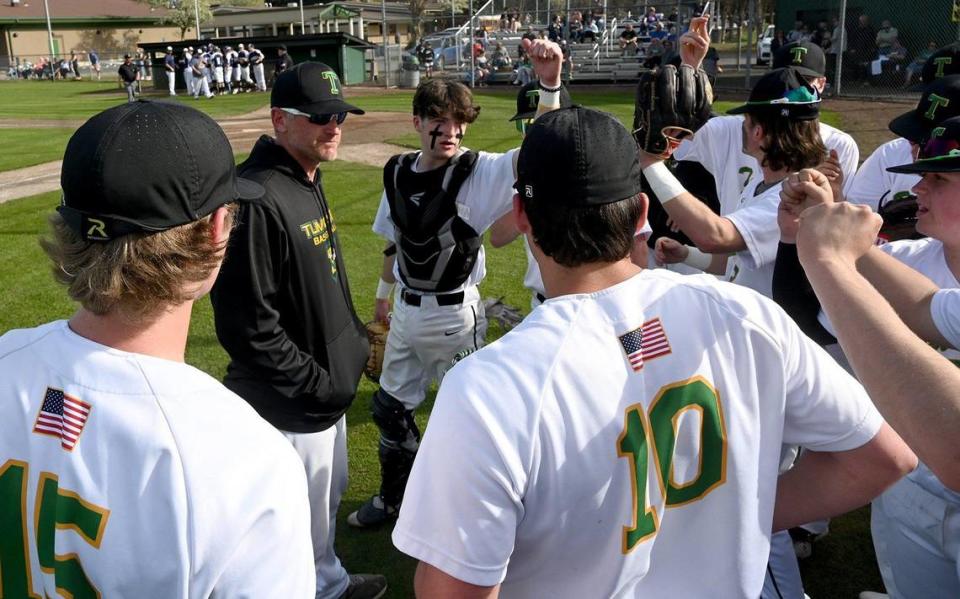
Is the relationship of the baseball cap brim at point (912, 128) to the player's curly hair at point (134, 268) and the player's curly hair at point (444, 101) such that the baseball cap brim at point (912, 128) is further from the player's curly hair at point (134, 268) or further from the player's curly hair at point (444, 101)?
the player's curly hair at point (134, 268)

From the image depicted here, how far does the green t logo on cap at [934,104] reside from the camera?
3713mm

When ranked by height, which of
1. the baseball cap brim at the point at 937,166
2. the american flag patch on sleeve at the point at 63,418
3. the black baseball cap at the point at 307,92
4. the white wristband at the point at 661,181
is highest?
the black baseball cap at the point at 307,92

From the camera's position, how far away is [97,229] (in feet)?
5.14

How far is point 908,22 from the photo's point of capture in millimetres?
22109

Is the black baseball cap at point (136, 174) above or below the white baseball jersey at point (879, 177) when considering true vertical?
above

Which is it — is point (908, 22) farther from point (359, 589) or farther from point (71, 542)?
point (71, 542)

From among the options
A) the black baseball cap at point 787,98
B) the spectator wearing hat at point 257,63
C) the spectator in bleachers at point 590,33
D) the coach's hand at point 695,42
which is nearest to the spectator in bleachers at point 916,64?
the spectator in bleachers at point 590,33

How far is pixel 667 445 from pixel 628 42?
3144 cm

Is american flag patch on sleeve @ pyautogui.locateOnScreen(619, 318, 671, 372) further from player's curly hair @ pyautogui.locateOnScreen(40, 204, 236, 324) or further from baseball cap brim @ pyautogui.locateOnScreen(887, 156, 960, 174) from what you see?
baseball cap brim @ pyautogui.locateOnScreen(887, 156, 960, 174)

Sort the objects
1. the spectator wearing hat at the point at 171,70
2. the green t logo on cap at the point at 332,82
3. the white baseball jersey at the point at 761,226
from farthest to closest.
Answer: the spectator wearing hat at the point at 171,70, the green t logo on cap at the point at 332,82, the white baseball jersey at the point at 761,226

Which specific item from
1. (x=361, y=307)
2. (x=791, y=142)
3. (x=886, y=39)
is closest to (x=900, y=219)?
(x=791, y=142)

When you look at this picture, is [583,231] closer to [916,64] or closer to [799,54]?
[799,54]

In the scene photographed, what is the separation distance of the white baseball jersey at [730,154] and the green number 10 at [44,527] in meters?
4.01

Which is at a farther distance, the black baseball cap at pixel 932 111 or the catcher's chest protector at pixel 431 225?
the catcher's chest protector at pixel 431 225
